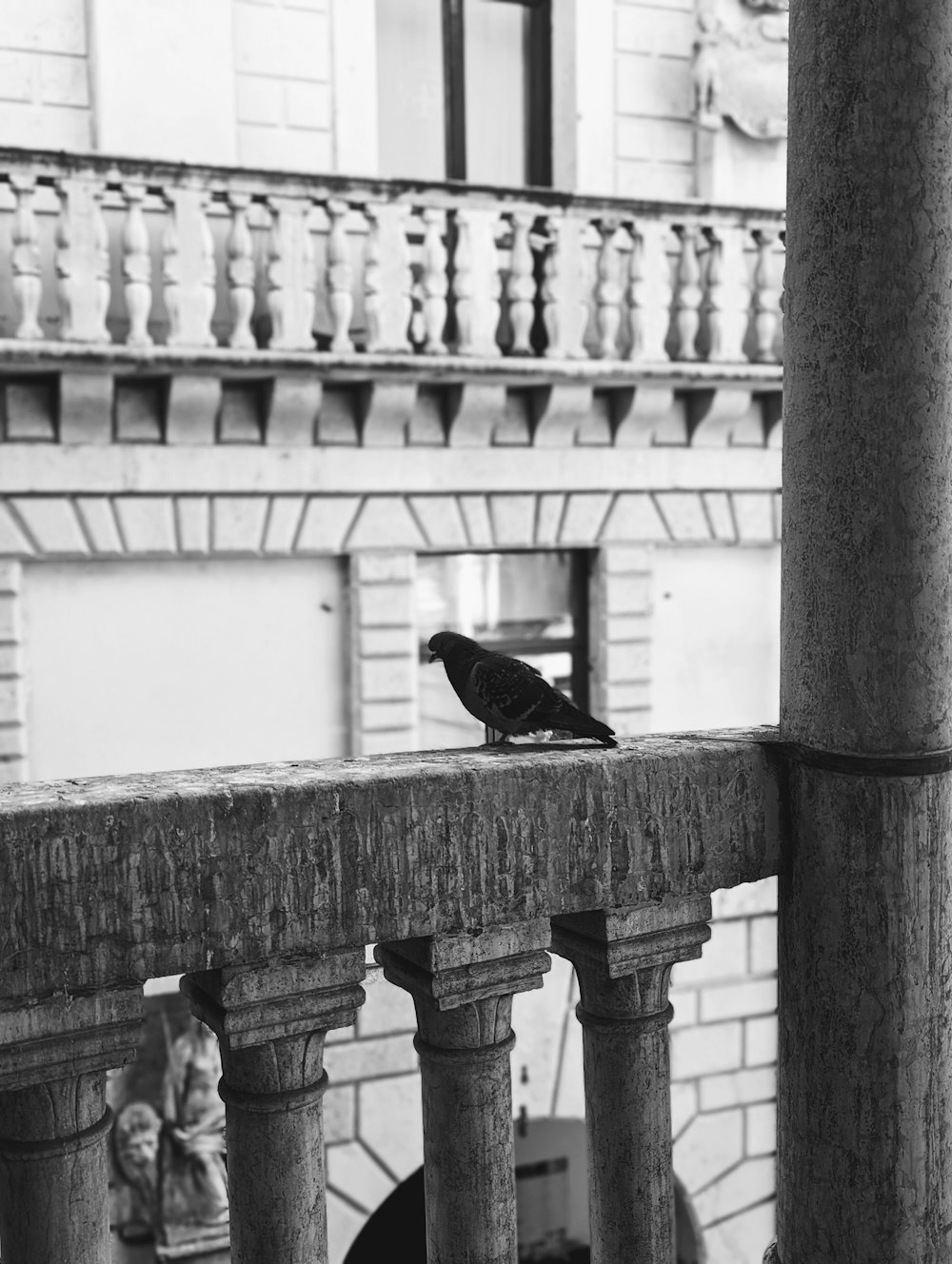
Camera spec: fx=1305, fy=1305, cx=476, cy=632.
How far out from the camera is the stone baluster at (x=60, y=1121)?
1.25 meters

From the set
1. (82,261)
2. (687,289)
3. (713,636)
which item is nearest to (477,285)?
(687,289)

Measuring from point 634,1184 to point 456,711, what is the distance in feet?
21.8

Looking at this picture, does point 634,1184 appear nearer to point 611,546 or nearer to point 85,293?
point 85,293

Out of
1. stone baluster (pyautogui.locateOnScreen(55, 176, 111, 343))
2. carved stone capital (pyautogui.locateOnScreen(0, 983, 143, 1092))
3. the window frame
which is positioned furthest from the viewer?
the window frame

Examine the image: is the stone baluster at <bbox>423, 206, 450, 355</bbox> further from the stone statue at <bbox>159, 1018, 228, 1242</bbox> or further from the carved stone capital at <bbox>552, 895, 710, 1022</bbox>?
the carved stone capital at <bbox>552, 895, 710, 1022</bbox>

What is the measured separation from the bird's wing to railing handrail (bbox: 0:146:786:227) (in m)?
→ 5.08

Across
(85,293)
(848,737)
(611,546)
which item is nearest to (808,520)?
(848,737)

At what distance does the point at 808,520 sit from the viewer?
1562mm

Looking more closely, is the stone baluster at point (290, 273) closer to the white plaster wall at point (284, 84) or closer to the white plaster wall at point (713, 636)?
the white plaster wall at point (284, 84)

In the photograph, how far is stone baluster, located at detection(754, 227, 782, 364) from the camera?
815 cm

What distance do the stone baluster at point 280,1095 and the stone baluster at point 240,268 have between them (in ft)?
19.6

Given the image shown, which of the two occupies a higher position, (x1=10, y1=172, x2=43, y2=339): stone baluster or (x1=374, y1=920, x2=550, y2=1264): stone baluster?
(x1=10, y1=172, x2=43, y2=339): stone baluster

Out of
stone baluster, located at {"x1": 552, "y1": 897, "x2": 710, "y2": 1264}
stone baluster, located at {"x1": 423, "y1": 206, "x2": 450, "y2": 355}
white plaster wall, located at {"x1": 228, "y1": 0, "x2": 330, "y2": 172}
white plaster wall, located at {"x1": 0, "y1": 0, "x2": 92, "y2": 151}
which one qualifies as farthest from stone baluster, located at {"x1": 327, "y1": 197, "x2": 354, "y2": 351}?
stone baluster, located at {"x1": 552, "y1": 897, "x2": 710, "y2": 1264}

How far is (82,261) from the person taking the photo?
22.0ft
